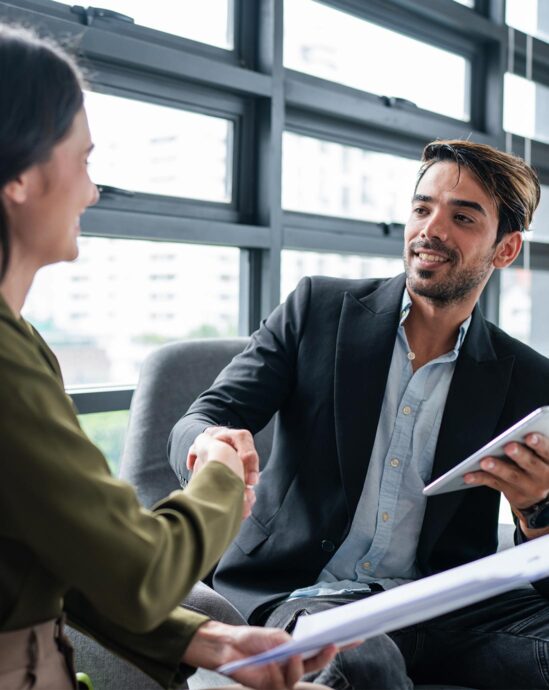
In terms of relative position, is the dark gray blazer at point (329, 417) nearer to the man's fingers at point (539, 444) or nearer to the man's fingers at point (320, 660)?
the man's fingers at point (539, 444)

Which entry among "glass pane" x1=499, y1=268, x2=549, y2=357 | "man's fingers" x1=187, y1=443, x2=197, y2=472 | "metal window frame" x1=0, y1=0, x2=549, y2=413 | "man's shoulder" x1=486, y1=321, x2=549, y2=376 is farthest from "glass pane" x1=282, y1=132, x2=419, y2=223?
"man's fingers" x1=187, y1=443, x2=197, y2=472

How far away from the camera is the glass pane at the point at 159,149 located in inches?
89.1

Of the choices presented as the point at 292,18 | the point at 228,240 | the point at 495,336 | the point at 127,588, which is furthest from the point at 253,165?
the point at 127,588

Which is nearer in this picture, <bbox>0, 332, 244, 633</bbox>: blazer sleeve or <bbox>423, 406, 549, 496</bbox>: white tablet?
<bbox>0, 332, 244, 633</bbox>: blazer sleeve

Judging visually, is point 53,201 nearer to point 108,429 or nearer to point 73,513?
point 73,513

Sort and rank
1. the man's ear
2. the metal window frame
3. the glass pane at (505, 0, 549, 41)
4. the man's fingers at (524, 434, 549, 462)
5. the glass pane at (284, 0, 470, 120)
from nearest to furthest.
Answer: the man's fingers at (524, 434, 549, 462)
the man's ear
the metal window frame
the glass pane at (284, 0, 470, 120)
the glass pane at (505, 0, 549, 41)

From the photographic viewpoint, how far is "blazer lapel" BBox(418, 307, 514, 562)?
5.38ft

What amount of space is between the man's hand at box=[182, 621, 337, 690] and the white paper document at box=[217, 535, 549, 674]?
64 mm

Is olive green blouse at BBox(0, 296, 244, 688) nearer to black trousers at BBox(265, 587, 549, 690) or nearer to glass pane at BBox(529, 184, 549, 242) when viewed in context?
black trousers at BBox(265, 587, 549, 690)

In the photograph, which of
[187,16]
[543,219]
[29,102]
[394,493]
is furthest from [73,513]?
[543,219]

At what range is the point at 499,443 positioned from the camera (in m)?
1.30

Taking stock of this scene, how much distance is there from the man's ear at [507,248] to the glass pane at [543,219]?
7.88 ft

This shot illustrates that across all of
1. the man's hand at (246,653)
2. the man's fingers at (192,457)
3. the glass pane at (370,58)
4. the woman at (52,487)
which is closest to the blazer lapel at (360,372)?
the man's fingers at (192,457)

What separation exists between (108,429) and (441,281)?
3.42 feet
